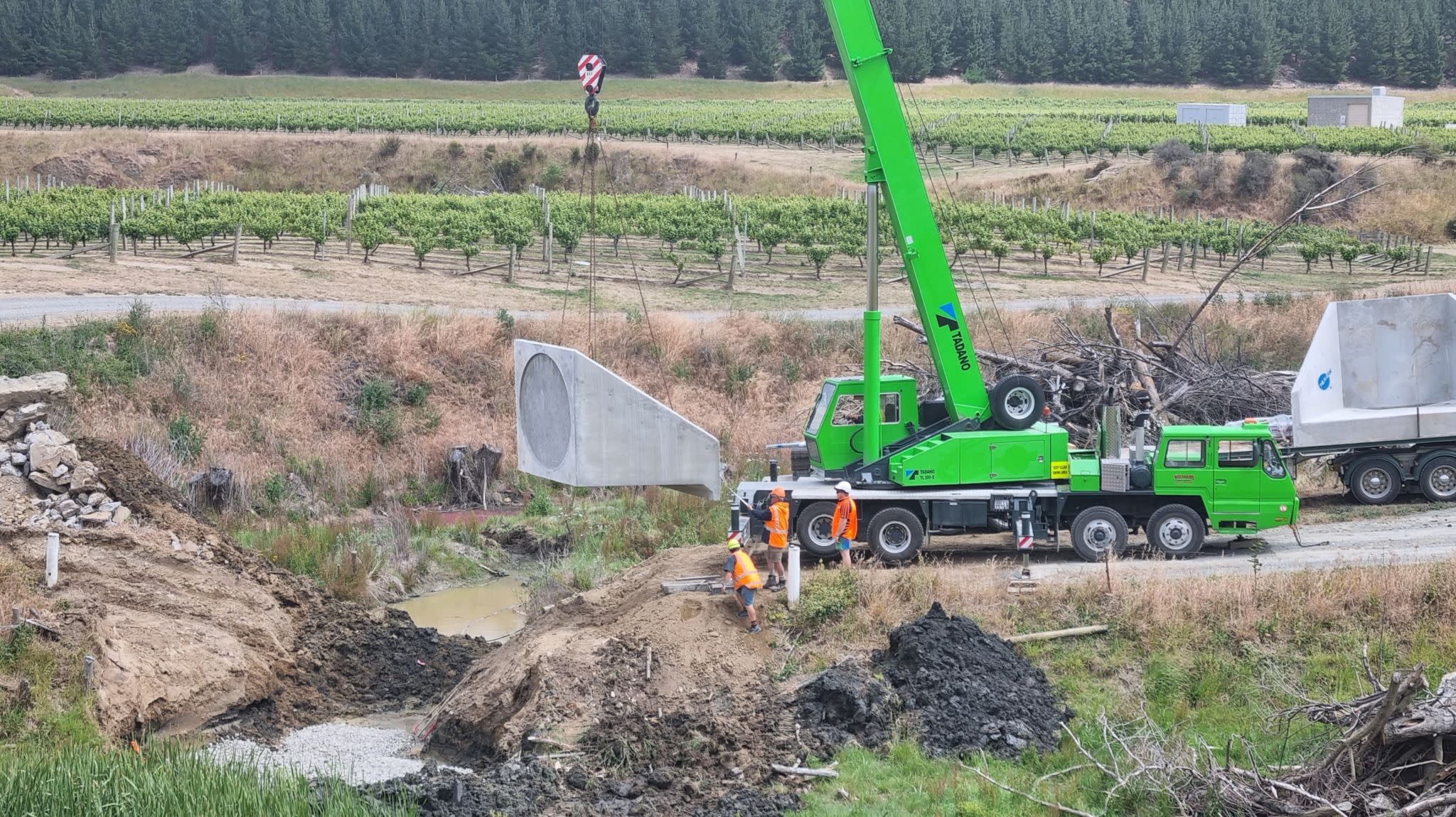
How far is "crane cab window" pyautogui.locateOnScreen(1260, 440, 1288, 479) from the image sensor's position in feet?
65.7

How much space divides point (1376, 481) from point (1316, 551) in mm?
4374

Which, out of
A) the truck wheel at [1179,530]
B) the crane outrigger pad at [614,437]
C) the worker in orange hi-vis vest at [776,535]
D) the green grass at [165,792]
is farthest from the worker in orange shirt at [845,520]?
the green grass at [165,792]

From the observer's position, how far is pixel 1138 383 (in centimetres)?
2886

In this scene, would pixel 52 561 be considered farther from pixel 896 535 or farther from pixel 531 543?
pixel 896 535

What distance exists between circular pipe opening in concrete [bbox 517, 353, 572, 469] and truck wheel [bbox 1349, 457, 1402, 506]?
12.8m

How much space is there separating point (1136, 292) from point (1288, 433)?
19621mm

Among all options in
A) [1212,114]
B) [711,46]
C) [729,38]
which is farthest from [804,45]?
[1212,114]

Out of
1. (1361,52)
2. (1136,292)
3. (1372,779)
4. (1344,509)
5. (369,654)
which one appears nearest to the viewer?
(1372,779)

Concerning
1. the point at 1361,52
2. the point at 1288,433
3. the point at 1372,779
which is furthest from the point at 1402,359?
the point at 1361,52

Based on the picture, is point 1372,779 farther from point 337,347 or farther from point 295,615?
point 337,347

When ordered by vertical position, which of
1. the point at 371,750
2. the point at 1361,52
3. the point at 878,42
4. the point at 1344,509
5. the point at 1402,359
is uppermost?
the point at 1361,52

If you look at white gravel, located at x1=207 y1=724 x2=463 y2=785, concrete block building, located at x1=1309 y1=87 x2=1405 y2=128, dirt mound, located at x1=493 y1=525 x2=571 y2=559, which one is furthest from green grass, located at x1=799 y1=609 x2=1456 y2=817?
concrete block building, located at x1=1309 y1=87 x2=1405 y2=128

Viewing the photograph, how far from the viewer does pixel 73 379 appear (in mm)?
30484

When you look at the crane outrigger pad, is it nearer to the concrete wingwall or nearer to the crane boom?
the crane boom
